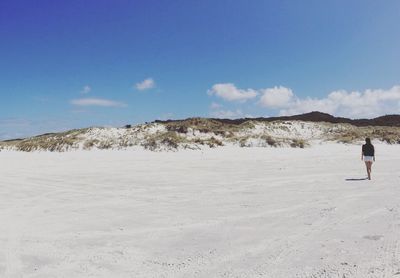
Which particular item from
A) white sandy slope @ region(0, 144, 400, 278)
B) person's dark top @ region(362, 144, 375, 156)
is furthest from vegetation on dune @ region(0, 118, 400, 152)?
person's dark top @ region(362, 144, 375, 156)

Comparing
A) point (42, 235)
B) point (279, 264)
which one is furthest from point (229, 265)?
point (42, 235)

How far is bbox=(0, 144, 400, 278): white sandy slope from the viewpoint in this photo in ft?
24.3

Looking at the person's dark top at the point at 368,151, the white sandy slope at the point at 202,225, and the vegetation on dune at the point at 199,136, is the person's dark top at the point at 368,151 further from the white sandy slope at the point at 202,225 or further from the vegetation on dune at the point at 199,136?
the vegetation on dune at the point at 199,136

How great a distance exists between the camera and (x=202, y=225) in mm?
10328

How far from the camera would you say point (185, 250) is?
8.38m

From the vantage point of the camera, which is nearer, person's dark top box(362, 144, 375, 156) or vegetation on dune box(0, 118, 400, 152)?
person's dark top box(362, 144, 375, 156)

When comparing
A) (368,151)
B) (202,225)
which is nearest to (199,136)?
(368,151)

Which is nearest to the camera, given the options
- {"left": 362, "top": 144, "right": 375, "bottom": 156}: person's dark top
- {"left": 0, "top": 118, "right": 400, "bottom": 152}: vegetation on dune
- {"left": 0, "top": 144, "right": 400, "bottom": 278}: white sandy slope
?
{"left": 0, "top": 144, "right": 400, "bottom": 278}: white sandy slope

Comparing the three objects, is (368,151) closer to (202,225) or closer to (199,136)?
(202,225)

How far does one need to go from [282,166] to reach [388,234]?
15520mm

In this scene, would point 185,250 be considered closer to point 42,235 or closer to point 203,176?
point 42,235

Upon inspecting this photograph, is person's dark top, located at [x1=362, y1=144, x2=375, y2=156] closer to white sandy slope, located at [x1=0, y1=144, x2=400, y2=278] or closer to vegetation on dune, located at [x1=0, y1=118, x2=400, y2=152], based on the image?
white sandy slope, located at [x1=0, y1=144, x2=400, y2=278]

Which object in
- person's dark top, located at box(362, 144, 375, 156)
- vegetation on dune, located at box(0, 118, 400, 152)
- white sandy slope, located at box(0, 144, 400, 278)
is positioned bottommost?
white sandy slope, located at box(0, 144, 400, 278)

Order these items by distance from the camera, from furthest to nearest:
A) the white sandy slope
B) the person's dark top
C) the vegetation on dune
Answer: the vegetation on dune, the person's dark top, the white sandy slope
